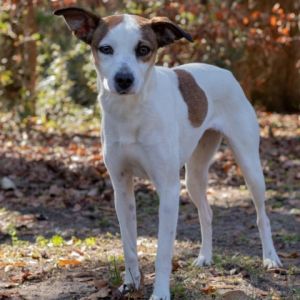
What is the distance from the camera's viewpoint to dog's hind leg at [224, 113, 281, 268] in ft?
19.5

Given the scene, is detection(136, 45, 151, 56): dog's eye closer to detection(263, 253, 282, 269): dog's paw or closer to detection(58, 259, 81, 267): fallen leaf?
detection(58, 259, 81, 267): fallen leaf

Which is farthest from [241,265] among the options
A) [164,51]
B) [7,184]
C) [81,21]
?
[164,51]

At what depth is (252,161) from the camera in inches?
238

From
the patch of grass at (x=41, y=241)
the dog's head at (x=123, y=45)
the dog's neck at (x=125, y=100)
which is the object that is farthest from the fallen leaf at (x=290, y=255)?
the dog's head at (x=123, y=45)

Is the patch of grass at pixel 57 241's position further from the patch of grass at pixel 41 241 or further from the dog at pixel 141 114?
the dog at pixel 141 114

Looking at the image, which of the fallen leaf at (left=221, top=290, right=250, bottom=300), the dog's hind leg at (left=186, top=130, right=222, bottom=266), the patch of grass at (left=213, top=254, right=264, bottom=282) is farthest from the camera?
the dog's hind leg at (left=186, top=130, right=222, bottom=266)

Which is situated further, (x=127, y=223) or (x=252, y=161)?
(x=252, y=161)

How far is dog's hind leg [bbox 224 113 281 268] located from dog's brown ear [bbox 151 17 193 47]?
124 cm

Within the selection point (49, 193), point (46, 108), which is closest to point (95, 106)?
point (46, 108)

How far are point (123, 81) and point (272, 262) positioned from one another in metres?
2.19

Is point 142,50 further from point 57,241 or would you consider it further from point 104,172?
point 104,172

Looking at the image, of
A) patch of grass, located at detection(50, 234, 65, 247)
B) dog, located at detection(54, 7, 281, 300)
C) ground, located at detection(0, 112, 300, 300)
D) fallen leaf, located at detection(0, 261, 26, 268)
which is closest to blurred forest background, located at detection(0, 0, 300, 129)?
ground, located at detection(0, 112, 300, 300)


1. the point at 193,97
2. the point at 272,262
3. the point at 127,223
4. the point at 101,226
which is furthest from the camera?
the point at 101,226

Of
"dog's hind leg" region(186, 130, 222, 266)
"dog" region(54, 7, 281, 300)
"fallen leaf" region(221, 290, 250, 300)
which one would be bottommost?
"fallen leaf" region(221, 290, 250, 300)
